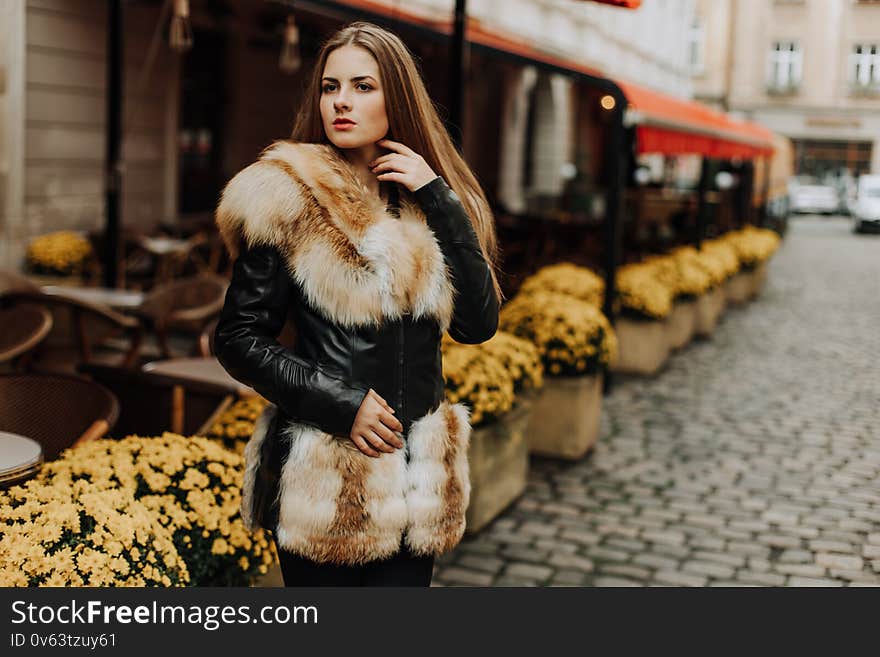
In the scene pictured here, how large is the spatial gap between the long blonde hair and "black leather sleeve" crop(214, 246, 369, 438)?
364 millimetres

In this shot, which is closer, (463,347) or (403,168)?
(403,168)

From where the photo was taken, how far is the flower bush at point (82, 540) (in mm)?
2773

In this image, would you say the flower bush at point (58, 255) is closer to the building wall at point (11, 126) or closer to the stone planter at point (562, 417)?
the building wall at point (11, 126)

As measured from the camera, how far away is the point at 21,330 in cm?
550

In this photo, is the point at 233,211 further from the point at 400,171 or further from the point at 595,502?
the point at 595,502

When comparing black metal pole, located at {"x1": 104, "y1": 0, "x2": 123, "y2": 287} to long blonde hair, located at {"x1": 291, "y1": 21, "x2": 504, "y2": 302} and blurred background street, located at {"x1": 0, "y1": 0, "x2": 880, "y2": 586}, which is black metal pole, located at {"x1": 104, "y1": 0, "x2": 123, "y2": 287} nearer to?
blurred background street, located at {"x1": 0, "y1": 0, "x2": 880, "y2": 586}

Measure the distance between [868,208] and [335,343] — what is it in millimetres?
37396

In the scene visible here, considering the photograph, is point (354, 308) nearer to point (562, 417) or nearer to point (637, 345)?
point (562, 417)

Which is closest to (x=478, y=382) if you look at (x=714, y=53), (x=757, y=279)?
(x=757, y=279)

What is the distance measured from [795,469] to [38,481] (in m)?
5.35

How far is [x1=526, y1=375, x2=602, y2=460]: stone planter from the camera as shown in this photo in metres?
7.25

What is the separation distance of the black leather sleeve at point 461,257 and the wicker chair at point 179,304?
4.42m

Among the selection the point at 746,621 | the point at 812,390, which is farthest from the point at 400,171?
the point at 812,390

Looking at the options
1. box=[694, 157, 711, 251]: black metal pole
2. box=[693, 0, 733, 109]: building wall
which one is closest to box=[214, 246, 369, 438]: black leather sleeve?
box=[694, 157, 711, 251]: black metal pole
